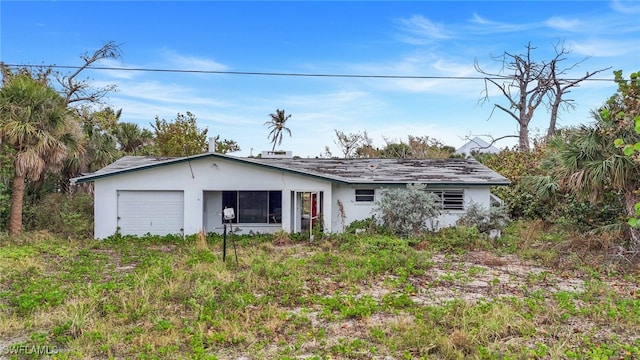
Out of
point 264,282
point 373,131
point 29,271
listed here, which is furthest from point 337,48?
point 373,131

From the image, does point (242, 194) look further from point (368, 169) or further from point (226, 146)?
point (226, 146)

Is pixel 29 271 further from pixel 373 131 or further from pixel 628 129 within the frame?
pixel 373 131

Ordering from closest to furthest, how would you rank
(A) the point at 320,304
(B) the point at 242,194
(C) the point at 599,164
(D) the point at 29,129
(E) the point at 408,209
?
(A) the point at 320,304 < (C) the point at 599,164 < (D) the point at 29,129 < (E) the point at 408,209 < (B) the point at 242,194

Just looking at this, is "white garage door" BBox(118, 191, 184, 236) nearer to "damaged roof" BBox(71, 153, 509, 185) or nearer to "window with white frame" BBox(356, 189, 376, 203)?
"damaged roof" BBox(71, 153, 509, 185)

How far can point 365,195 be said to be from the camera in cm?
1464

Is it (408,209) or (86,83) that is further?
(86,83)

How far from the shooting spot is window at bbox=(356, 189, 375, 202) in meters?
14.6

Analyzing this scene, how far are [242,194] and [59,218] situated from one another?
658 cm

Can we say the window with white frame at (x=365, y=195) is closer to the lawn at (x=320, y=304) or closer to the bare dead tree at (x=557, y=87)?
the lawn at (x=320, y=304)

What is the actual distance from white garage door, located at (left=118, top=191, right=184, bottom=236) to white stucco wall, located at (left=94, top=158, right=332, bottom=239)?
245 millimetres

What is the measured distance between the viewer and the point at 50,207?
1374cm

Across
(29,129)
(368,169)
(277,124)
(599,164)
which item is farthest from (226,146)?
(599,164)

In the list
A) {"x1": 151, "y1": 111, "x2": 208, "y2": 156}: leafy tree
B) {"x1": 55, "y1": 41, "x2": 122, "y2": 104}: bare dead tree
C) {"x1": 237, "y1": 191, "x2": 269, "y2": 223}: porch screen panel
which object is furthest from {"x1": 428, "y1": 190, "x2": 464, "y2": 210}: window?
{"x1": 151, "y1": 111, "x2": 208, "y2": 156}: leafy tree

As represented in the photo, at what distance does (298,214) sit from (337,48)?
26.9 feet
